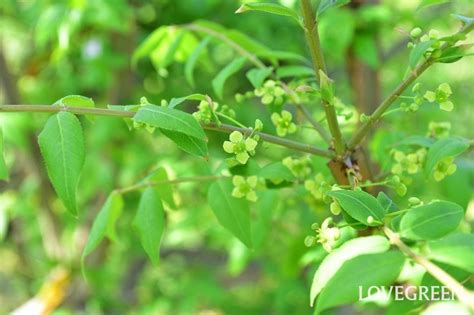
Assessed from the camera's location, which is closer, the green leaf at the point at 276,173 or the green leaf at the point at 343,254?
the green leaf at the point at 343,254

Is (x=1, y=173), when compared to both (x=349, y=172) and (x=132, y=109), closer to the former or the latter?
(x=132, y=109)

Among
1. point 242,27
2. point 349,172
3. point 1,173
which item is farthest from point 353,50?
point 1,173

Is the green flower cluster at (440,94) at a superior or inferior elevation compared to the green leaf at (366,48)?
superior

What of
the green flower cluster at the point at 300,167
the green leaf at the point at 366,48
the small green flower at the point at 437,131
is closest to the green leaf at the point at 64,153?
the green flower cluster at the point at 300,167

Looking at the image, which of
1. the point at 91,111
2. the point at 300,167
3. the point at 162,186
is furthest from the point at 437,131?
the point at 91,111

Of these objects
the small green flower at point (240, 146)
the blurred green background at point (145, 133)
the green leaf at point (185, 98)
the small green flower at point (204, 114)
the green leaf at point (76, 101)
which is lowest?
the blurred green background at point (145, 133)

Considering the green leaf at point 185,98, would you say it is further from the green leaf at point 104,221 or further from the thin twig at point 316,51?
the green leaf at point 104,221
